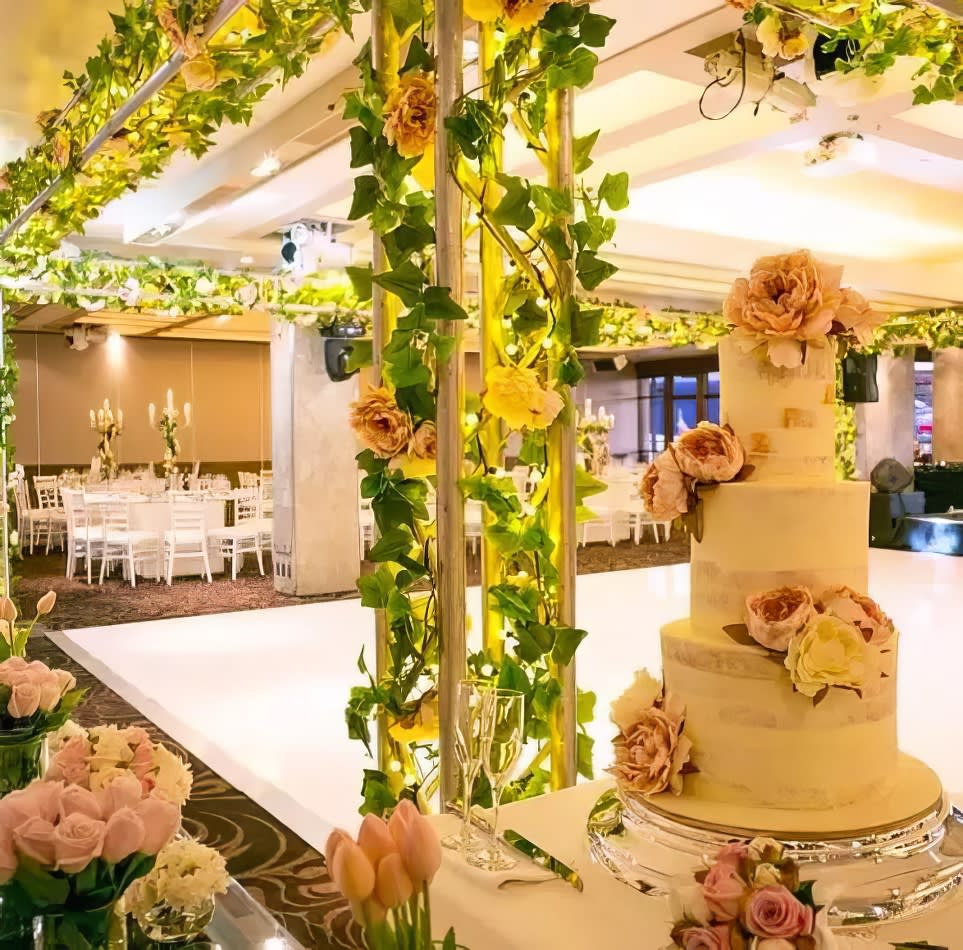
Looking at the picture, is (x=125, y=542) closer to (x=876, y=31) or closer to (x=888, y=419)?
(x=876, y=31)

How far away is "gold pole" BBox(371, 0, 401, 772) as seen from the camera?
2.27 meters

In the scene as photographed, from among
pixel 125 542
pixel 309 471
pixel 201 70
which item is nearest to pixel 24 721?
pixel 201 70

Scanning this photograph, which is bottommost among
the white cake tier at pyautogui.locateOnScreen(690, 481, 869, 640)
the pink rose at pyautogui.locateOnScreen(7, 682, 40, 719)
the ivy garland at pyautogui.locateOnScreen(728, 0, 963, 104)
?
the pink rose at pyautogui.locateOnScreen(7, 682, 40, 719)

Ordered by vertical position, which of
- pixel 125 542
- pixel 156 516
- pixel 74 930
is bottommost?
pixel 125 542

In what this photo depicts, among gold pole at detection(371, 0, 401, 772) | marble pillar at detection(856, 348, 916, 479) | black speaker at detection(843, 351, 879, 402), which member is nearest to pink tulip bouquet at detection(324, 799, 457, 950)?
gold pole at detection(371, 0, 401, 772)

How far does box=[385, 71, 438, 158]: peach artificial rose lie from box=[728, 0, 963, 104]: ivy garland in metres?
1.03

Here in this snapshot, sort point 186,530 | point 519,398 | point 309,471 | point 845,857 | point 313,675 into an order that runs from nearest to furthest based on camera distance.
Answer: point 845,857 → point 519,398 → point 313,675 → point 309,471 → point 186,530

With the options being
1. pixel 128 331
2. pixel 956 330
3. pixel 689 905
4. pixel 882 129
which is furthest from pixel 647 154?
pixel 128 331

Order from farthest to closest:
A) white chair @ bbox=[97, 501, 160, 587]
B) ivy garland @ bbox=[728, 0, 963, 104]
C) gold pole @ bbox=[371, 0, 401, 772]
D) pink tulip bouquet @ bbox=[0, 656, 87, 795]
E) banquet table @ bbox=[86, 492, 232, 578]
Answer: banquet table @ bbox=[86, 492, 232, 578] < white chair @ bbox=[97, 501, 160, 587] < ivy garland @ bbox=[728, 0, 963, 104] < gold pole @ bbox=[371, 0, 401, 772] < pink tulip bouquet @ bbox=[0, 656, 87, 795]

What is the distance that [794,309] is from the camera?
1.68m

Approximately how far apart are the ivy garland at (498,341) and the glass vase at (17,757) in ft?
2.40

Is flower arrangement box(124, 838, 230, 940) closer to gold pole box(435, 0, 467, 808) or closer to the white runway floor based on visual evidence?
gold pole box(435, 0, 467, 808)

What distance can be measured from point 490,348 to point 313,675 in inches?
195

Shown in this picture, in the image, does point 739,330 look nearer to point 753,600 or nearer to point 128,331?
point 753,600
